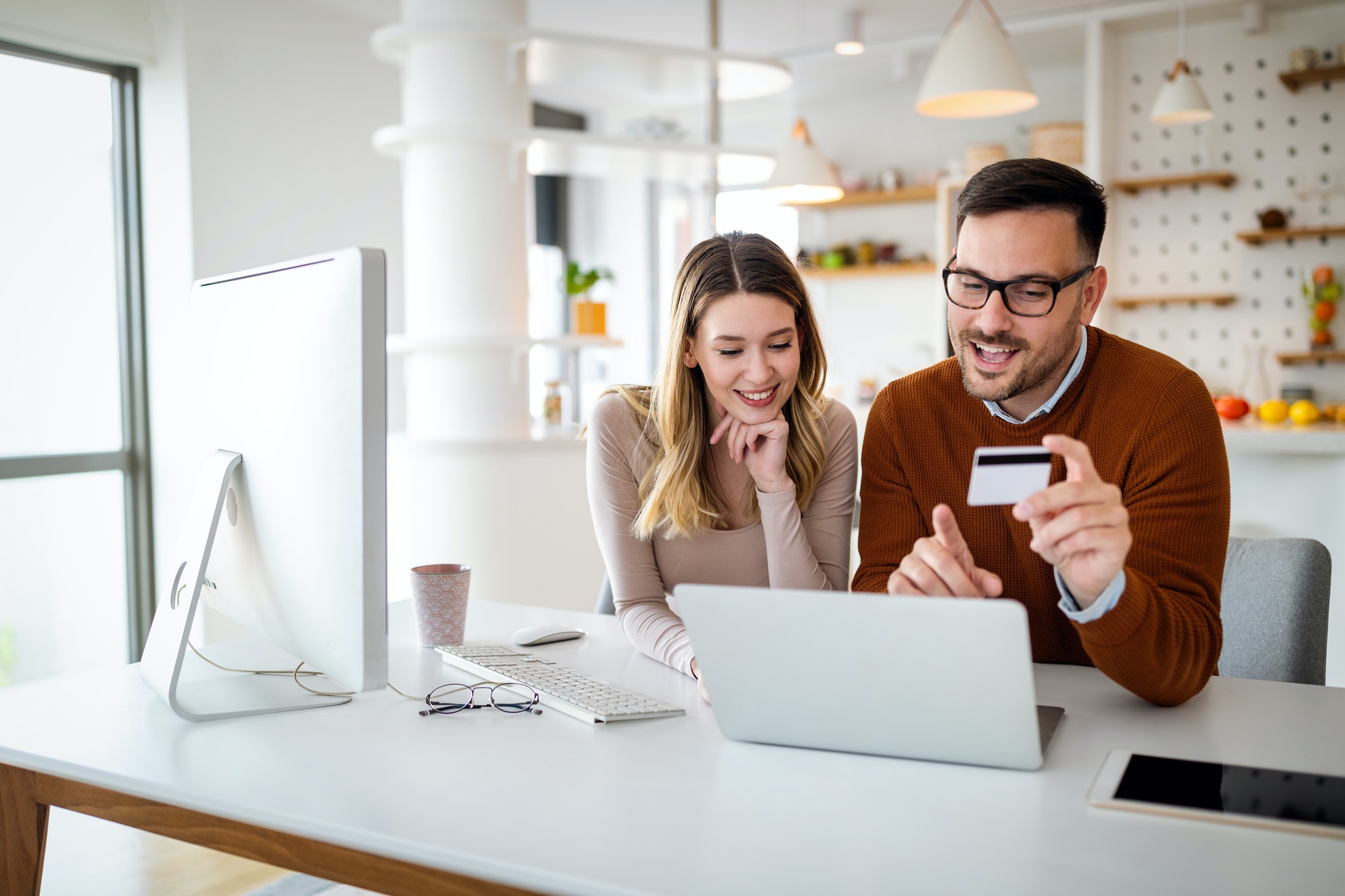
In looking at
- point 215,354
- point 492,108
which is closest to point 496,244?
point 492,108

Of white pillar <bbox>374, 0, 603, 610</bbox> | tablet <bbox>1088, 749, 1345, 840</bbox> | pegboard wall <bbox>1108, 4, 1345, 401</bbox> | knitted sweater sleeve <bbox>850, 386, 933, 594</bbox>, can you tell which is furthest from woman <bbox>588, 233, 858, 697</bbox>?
pegboard wall <bbox>1108, 4, 1345, 401</bbox>

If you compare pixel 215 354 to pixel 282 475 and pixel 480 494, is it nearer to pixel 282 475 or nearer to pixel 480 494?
pixel 282 475

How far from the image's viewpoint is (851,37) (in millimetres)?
5047

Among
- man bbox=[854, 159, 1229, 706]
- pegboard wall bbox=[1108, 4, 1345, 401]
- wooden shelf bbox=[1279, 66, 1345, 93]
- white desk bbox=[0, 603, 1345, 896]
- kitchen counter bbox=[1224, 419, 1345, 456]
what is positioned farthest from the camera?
pegboard wall bbox=[1108, 4, 1345, 401]

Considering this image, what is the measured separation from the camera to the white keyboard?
1097mm

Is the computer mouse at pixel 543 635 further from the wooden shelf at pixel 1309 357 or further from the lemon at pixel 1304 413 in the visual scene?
the wooden shelf at pixel 1309 357

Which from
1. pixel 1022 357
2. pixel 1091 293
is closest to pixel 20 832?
pixel 1022 357

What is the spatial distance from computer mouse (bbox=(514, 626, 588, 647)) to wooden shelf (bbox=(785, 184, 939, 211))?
4786 mm

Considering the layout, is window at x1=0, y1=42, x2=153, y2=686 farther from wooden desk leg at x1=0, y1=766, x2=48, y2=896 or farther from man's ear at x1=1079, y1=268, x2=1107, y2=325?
man's ear at x1=1079, y1=268, x2=1107, y2=325

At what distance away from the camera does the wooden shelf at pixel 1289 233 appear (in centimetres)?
473

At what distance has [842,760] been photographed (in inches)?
37.9

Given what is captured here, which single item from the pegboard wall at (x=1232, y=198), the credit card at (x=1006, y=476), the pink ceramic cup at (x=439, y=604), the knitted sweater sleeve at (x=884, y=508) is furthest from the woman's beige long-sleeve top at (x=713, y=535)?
the pegboard wall at (x=1232, y=198)

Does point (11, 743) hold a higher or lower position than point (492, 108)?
lower

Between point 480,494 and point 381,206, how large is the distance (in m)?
2.00
